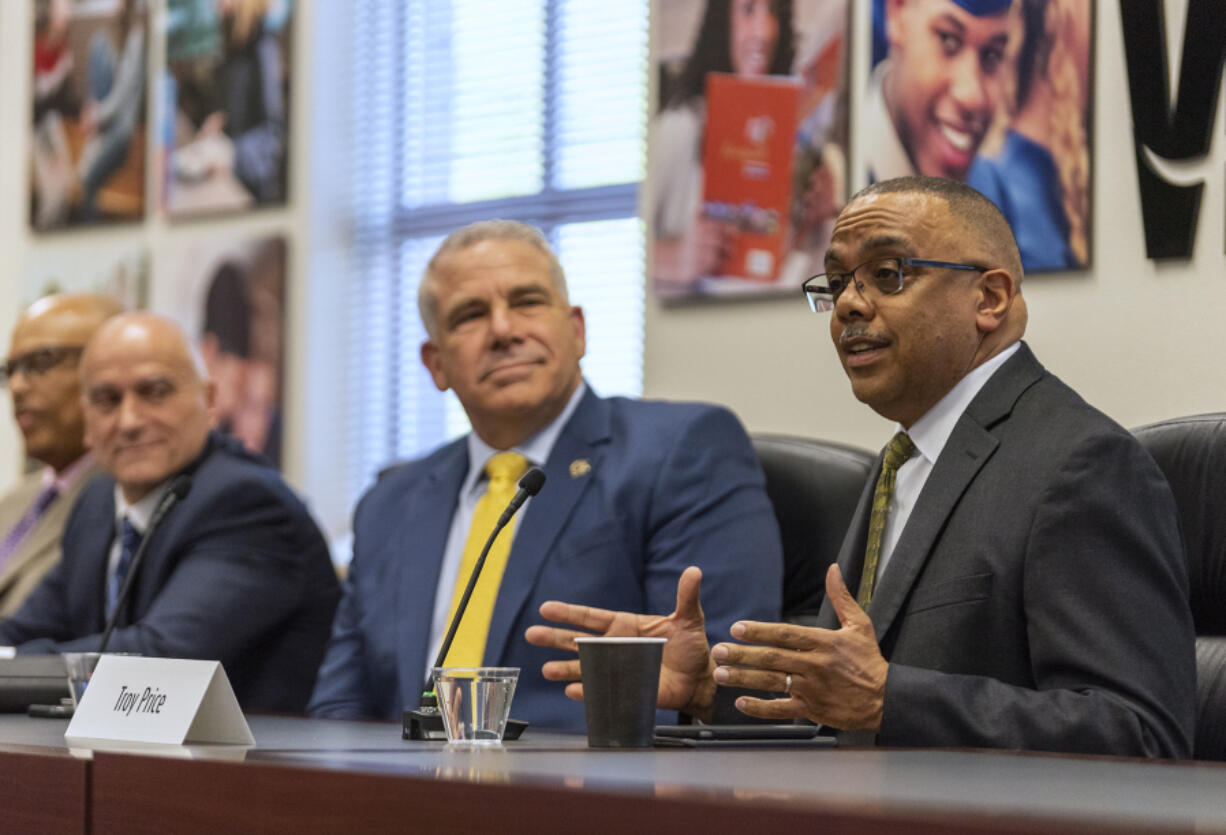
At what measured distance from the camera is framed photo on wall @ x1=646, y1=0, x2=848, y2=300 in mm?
3504

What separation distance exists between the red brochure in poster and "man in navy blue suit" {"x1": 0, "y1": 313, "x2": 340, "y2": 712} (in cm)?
120

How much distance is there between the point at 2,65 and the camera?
5.54 meters

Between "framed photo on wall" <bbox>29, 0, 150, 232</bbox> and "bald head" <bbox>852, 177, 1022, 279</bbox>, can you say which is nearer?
"bald head" <bbox>852, 177, 1022, 279</bbox>

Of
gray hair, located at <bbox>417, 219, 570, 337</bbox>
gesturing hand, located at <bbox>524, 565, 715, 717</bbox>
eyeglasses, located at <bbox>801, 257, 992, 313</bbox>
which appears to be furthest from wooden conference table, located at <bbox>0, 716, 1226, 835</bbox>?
gray hair, located at <bbox>417, 219, 570, 337</bbox>

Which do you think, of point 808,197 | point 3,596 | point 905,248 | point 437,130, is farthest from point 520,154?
point 905,248

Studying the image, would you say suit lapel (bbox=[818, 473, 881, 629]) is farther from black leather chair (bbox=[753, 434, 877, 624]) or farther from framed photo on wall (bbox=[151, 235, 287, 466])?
framed photo on wall (bbox=[151, 235, 287, 466])

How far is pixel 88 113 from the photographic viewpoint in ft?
17.1

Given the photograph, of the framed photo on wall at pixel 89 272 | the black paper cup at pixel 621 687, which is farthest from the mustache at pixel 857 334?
the framed photo on wall at pixel 89 272

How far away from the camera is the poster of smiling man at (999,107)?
10.2 ft

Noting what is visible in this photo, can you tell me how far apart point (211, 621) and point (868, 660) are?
172 centimetres

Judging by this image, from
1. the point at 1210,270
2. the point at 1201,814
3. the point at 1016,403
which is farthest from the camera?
the point at 1210,270

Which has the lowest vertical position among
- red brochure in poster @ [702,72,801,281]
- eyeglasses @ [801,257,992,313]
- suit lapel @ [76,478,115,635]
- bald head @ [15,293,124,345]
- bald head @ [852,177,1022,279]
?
suit lapel @ [76,478,115,635]

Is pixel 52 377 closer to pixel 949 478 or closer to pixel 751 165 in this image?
pixel 751 165

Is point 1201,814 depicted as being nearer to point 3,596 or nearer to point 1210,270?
point 1210,270
